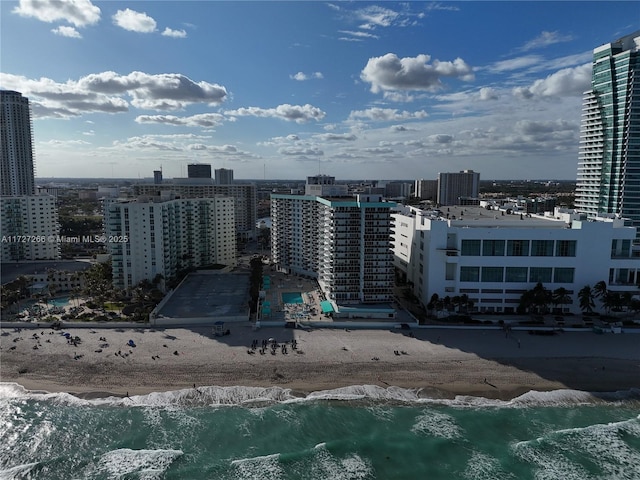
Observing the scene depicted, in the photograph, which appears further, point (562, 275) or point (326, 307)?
point (562, 275)

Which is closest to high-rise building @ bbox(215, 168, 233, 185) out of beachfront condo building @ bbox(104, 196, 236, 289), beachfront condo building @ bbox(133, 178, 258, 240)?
beachfront condo building @ bbox(133, 178, 258, 240)

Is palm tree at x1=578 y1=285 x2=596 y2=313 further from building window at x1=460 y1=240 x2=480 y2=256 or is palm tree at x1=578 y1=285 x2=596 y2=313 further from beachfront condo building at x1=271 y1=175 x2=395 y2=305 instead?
beachfront condo building at x1=271 y1=175 x2=395 y2=305

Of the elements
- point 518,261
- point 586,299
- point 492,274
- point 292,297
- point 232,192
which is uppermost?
point 232,192

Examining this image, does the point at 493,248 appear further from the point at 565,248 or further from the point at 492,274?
the point at 565,248

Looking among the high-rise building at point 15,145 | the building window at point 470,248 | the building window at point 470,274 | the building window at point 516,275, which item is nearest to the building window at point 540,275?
the building window at point 516,275

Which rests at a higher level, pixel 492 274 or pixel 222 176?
pixel 222 176

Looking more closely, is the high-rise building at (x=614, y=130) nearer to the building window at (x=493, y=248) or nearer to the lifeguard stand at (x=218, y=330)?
the building window at (x=493, y=248)

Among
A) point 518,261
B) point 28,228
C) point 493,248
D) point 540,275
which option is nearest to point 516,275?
point 518,261

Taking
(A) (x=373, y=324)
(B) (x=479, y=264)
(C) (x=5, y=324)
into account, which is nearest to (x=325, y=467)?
(A) (x=373, y=324)
